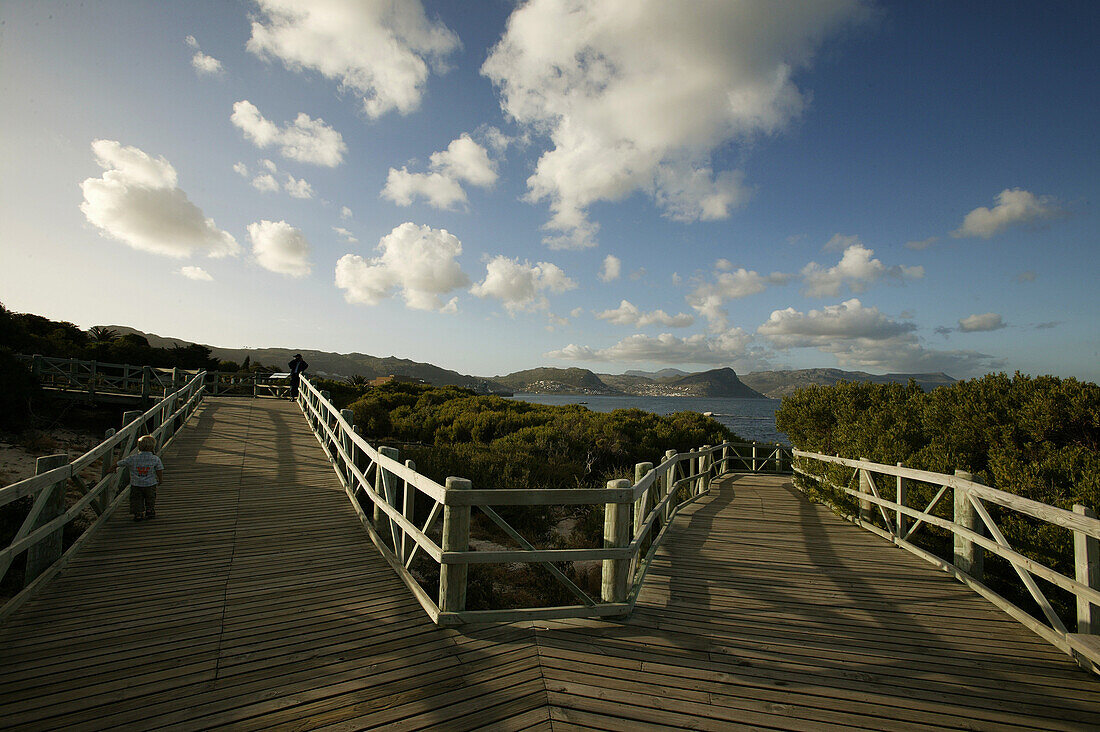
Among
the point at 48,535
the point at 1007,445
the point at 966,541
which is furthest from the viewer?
the point at 1007,445

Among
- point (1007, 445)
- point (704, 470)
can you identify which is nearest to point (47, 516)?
point (704, 470)

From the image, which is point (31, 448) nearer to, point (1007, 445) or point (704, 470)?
point (704, 470)

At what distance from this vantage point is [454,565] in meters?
3.67

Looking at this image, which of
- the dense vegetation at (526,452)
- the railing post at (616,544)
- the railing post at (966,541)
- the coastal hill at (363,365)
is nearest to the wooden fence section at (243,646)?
the railing post at (616,544)

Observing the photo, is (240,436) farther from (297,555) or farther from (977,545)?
(977,545)

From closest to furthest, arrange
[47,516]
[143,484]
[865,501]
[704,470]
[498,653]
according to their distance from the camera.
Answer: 1. [498,653]
2. [47,516]
3. [143,484]
4. [865,501]
5. [704,470]

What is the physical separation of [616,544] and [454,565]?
1327 millimetres

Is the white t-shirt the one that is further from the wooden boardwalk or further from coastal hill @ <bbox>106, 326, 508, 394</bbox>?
coastal hill @ <bbox>106, 326, 508, 394</bbox>

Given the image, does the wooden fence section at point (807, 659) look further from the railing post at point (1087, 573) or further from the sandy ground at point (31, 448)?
the sandy ground at point (31, 448)

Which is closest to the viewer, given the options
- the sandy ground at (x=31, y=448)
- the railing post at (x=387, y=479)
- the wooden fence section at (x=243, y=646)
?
the wooden fence section at (x=243, y=646)

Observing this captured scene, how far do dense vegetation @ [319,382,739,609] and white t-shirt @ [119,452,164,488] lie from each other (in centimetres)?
370

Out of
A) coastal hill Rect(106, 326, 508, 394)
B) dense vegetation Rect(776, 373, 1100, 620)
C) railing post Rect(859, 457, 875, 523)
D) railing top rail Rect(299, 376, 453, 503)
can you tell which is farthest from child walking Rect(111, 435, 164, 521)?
coastal hill Rect(106, 326, 508, 394)

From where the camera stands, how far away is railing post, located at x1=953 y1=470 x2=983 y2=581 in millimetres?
5023

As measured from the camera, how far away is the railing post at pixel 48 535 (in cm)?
426
